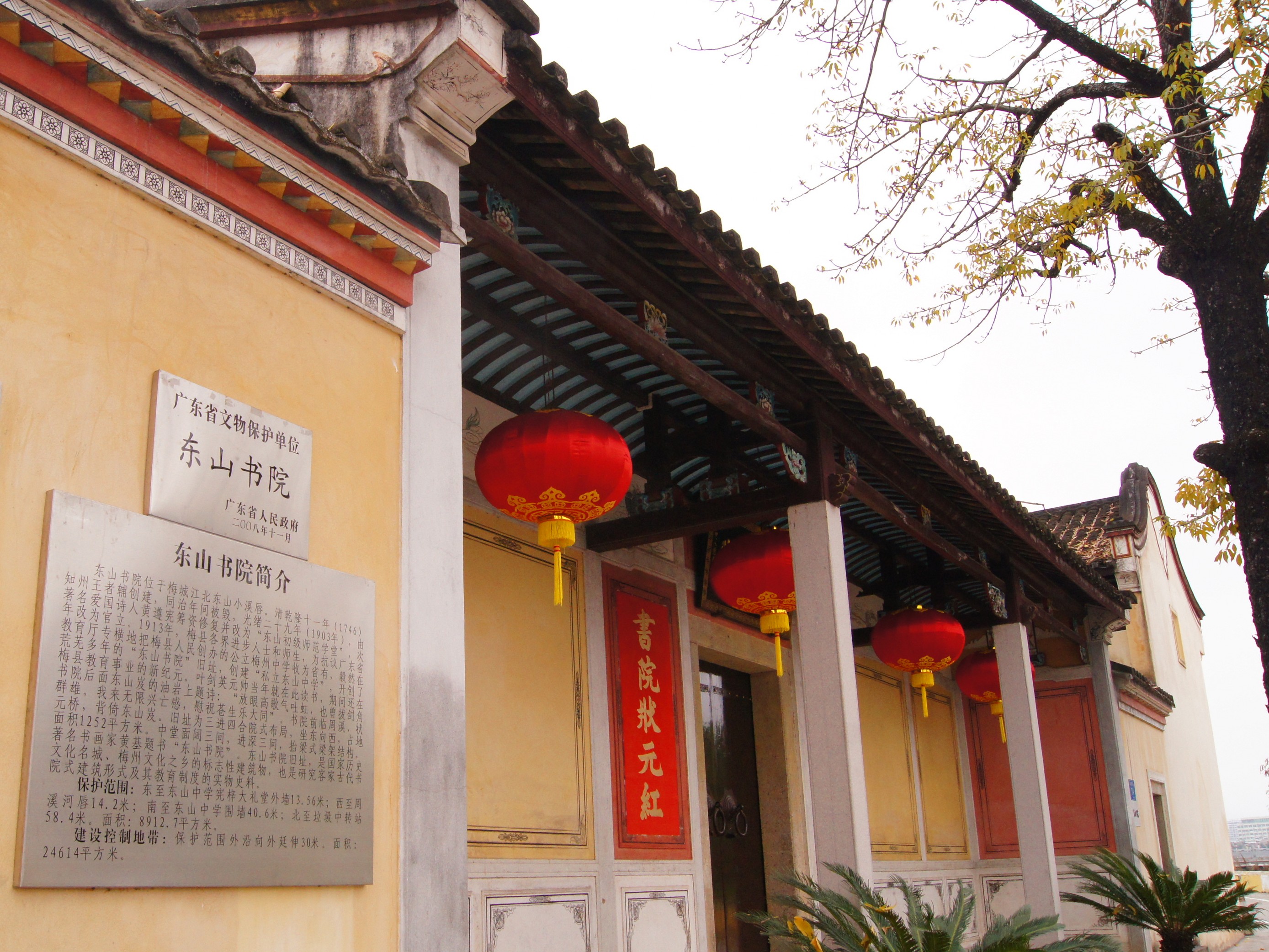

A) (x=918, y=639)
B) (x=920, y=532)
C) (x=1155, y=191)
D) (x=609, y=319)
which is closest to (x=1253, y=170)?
(x=1155, y=191)

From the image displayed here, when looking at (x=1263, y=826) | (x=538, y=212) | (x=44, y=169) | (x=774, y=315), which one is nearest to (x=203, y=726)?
(x=44, y=169)

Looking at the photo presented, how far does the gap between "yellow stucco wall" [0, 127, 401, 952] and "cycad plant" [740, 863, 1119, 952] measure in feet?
8.83

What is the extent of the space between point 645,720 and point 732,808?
4.68ft

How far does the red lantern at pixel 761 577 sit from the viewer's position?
6.43 metres

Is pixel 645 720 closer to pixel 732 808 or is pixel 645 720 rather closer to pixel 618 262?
pixel 732 808

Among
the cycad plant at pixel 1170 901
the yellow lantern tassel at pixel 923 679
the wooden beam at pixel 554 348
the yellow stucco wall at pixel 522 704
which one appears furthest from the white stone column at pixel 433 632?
the cycad plant at pixel 1170 901

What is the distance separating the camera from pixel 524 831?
5695mm

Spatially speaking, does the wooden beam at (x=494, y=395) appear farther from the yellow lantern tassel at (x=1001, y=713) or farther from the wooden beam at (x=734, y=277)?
the yellow lantern tassel at (x=1001, y=713)

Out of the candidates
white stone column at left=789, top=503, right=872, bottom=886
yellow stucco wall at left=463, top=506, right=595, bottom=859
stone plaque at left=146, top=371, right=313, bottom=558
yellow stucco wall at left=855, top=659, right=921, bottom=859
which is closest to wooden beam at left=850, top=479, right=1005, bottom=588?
white stone column at left=789, top=503, right=872, bottom=886

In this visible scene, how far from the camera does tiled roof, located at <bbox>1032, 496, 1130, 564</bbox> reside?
470 inches

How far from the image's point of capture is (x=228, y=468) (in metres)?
2.72

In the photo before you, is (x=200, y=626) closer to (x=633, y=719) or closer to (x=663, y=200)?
(x=663, y=200)

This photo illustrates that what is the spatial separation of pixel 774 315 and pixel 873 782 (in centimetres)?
574

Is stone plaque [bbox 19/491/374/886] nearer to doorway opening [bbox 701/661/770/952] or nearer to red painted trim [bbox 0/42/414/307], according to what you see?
red painted trim [bbox 0/42/414/307]
